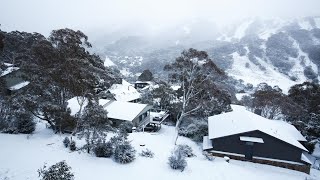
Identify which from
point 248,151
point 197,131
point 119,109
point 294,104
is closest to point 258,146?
point 248,151

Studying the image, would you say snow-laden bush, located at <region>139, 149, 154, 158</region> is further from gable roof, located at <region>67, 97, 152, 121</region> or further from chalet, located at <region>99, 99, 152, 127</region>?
gable roof, located at <region>67, 97, 152, 121</region>

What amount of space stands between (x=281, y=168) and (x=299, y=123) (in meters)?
14.6

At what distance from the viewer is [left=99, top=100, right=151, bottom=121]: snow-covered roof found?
33.3 metres

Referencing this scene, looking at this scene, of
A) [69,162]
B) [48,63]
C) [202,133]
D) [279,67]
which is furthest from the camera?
[279,67]

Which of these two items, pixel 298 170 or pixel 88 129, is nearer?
pixel 88 129

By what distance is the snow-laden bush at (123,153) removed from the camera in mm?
16172

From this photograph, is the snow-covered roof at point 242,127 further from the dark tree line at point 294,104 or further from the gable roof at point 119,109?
the gable roof at point 119,109

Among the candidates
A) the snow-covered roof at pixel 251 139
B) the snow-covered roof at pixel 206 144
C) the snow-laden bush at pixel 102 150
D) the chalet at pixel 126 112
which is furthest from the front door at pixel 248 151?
the chalet at pixel 126 112

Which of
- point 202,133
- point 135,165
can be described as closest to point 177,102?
point 202,133

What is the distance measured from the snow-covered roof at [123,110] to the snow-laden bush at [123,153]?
15691mm

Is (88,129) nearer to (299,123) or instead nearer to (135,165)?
(135,165)

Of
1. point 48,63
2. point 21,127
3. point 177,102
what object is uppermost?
point 48,63

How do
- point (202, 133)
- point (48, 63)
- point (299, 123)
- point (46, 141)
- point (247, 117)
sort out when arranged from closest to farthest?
1. point (46, 141)
2. point (48, 63)
3. point (247, 117)
4. point (202, 133)
5. point (299, 123)

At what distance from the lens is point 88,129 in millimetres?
18188
